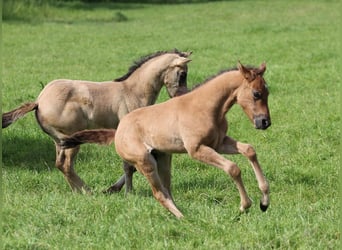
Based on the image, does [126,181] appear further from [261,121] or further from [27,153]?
[27,153]

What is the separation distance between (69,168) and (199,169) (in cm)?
158

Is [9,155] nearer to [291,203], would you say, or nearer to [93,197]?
[93,197]

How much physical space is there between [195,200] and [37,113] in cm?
201

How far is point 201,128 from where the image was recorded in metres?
6.68

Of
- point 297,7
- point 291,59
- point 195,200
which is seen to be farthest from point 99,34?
point 195,200

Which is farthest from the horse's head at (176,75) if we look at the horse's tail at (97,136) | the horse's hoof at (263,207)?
the horse's hoof at (263,207)

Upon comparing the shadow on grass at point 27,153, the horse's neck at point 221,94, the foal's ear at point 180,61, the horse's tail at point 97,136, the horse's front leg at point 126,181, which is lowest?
the shadow on grass at point 27,153

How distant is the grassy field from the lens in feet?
19.6

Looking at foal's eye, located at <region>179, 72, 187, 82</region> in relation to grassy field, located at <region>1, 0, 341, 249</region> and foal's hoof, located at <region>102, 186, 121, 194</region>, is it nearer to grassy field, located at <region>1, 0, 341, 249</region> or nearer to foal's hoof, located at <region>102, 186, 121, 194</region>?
grassy field, located at <region>1, 0, 341, 249</region>

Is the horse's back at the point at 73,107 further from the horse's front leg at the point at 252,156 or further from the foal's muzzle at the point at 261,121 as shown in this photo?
the foal's muzzle at the point at 261,121

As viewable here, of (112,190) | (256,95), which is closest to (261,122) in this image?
(256,95)

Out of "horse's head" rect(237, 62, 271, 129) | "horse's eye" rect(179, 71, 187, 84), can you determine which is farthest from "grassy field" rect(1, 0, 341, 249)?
"horse's eye" rect(179, 71, 187, 84)

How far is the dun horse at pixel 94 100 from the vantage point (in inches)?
A: 330

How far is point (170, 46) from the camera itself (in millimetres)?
22000
